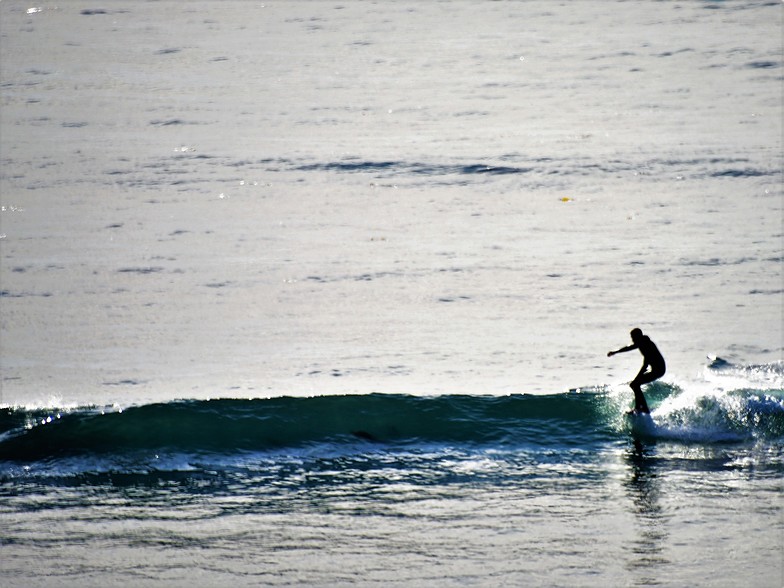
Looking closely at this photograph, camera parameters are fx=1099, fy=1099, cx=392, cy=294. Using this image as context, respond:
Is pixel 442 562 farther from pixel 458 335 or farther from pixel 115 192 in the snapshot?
pixel 115 192

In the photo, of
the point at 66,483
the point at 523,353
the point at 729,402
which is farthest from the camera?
the point at 523,353

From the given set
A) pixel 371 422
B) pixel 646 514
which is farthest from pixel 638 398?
pixel 371 422

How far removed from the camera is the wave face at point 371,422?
9727 millimetres

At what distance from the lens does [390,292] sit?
12.1 m

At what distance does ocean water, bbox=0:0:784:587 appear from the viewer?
786 cm

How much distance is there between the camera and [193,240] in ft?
43.7

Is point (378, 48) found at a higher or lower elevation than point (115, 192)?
higher

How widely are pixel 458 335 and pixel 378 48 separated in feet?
28.8

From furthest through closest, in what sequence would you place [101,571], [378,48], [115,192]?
[378,48]
[115,192]
[101,571]

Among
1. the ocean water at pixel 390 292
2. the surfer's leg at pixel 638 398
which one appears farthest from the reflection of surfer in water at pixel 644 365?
the ocean water at pixel 390 292

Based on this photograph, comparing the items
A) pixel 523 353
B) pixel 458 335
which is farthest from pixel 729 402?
pixel 458 335

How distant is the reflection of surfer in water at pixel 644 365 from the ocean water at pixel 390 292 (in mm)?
215

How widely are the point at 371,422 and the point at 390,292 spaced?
7.99ft

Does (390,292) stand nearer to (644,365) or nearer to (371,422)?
(371,422)
